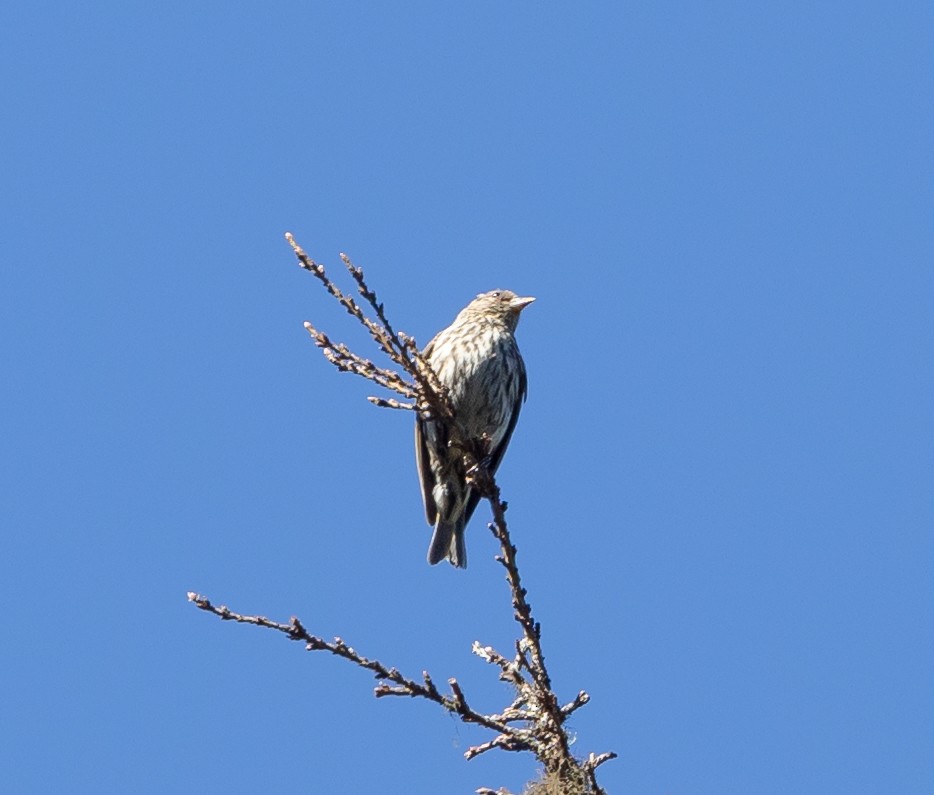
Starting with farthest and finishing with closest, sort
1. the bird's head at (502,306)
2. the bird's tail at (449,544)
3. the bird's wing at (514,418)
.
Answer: the bird's head at (502,306) < the bird's wing at (514,418) < the bird's tail at (449,544)

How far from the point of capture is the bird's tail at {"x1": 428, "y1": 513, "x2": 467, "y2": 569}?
729 cm

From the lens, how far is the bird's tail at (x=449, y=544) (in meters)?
7.29

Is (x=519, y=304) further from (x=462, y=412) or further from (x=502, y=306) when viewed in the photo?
(x=462, y=412)

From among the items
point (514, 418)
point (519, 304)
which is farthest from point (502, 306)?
point (514, 418)

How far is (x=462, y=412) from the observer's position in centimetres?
752

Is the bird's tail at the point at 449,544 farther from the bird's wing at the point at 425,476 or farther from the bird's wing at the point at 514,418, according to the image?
the bird's wing at the point at 514,418

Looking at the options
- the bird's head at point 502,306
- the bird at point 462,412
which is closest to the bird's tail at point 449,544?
the bird at point 462,412

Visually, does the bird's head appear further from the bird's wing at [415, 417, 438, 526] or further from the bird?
the bird's wing at [415, 417, 438, 526]

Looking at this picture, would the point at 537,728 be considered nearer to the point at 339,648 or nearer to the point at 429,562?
the point at 339,648

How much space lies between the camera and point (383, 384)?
536 centimetres

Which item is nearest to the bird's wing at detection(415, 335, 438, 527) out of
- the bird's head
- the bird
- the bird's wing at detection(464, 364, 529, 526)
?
the bird

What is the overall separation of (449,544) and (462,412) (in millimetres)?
727

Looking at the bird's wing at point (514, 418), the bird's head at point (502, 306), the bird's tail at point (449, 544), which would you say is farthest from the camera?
the bird's head at point (502, 306)

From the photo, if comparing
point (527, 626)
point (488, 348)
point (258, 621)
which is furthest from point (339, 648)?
point (488, 348)
